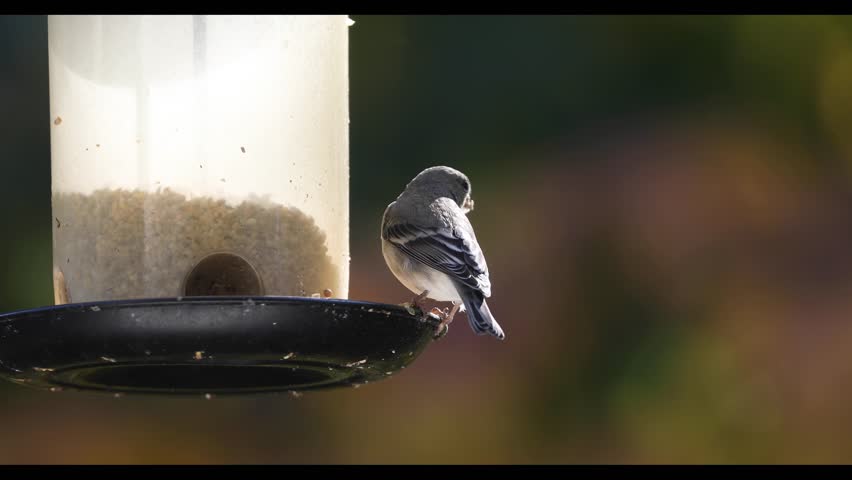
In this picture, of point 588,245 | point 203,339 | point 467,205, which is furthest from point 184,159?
point 588,245

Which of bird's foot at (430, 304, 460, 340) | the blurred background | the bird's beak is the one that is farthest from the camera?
the blurred background

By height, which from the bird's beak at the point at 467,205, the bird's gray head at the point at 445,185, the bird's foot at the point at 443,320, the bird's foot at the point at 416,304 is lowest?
the bird's foot at the point at 443,320

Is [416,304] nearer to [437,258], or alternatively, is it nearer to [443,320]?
[443,320]

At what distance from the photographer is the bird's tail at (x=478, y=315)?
5.31 metres

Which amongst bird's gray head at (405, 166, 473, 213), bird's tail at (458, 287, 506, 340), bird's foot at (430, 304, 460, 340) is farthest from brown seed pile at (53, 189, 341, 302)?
bird's gray head at (405, 166, 473, 213)

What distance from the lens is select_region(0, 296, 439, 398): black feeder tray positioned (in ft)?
13.9

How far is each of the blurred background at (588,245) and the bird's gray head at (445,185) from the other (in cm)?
230

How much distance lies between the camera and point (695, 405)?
29.8ft

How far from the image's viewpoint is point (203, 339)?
423cm

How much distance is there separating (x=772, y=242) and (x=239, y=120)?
18.5 ft

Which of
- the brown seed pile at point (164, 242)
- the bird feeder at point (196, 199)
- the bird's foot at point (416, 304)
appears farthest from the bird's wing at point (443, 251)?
the brown seed pile at point (164, 242)

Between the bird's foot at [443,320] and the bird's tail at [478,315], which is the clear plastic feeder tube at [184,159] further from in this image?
the bird's tail at [478,315]

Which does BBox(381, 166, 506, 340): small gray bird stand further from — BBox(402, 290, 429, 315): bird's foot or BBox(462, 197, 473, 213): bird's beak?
BBox(462, 197, 473, 213): bird's beak

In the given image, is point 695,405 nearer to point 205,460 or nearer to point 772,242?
point 772,242
